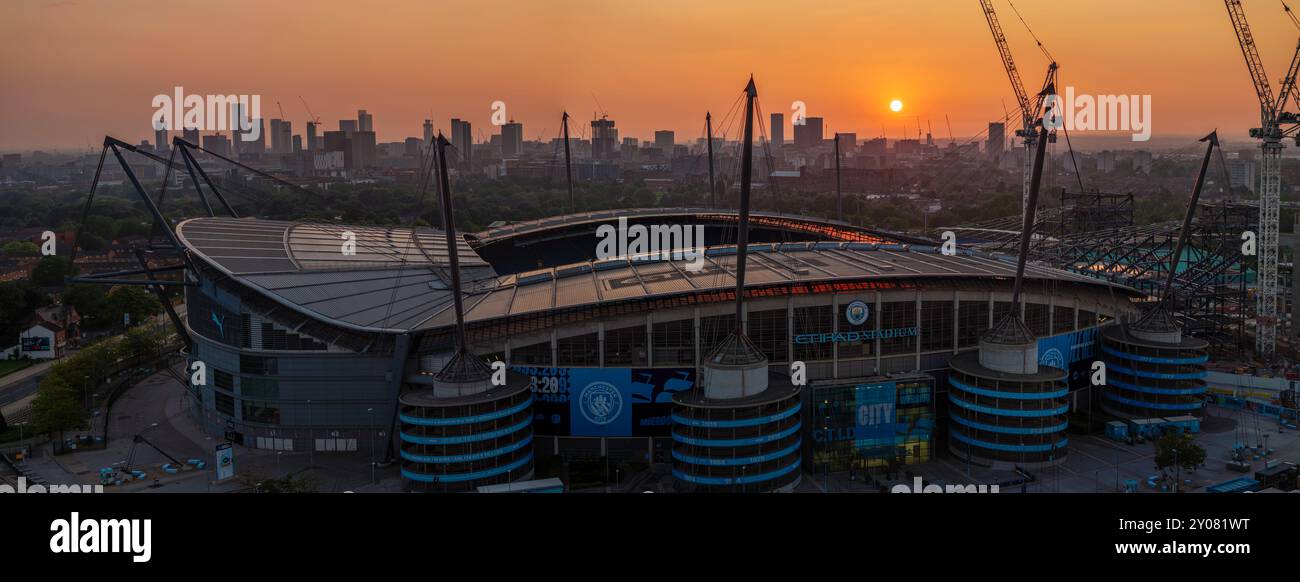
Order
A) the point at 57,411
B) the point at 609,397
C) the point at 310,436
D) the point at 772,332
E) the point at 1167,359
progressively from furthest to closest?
1. the point at 1167,359
2. the point at 57,411
3. the point at 310,436
4. the point at 772,332
5. the point at 609,397

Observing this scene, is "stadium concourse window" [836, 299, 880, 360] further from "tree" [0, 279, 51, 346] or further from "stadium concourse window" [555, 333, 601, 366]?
"tree" [0, 279, 51, 346]

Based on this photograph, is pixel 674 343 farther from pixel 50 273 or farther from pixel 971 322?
pixel 50 273

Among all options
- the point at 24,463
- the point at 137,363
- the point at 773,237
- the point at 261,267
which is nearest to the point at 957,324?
the point at 773,237

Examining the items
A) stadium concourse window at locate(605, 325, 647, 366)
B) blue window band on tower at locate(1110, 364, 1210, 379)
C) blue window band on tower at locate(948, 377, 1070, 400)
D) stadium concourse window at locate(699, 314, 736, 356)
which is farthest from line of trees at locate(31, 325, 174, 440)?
blue window band on tower at locate(1110, 364, 1210, 379)

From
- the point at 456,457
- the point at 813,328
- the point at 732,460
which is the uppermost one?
the point at 813,328

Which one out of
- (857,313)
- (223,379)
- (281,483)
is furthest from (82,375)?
(857,313)

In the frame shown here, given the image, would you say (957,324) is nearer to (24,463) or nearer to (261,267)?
(261,267)

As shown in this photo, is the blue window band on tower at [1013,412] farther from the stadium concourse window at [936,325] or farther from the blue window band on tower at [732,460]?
the blue window band on tower at [732,460]
